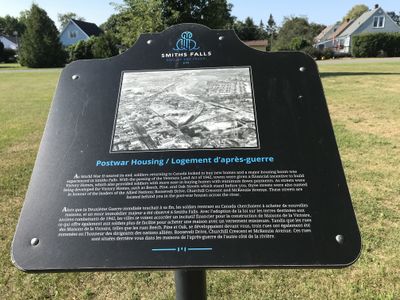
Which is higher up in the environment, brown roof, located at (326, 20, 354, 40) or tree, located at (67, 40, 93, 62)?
tree, located at (67, 40, 93, 62)

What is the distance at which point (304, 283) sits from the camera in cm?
361

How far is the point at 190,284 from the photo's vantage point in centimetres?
222

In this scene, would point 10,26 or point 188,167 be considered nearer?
point 188,167

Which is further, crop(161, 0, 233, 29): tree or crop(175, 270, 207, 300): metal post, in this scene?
crop(161, 0, 233, 29): tree

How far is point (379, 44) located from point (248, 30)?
38.7 m

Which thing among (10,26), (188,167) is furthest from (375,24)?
(10,26)

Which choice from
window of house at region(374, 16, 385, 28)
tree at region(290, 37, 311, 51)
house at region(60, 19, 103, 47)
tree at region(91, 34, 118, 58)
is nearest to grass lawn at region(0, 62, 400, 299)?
tree at region(91, 34, 118, 58)

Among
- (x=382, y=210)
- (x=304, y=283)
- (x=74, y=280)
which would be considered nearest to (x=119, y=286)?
(x=74, y=280)

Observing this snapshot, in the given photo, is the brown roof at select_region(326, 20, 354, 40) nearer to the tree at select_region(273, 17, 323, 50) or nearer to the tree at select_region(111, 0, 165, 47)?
the tree at select_region(273, 17, 323, 50)

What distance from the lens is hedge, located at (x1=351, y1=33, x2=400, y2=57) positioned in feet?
147

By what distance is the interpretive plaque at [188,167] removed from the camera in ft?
6.42

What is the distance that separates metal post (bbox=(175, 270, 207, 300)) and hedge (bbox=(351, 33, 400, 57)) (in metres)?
48.1

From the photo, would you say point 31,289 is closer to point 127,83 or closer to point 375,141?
point 127,83

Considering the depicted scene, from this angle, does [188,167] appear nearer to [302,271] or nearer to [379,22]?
[302,271]
